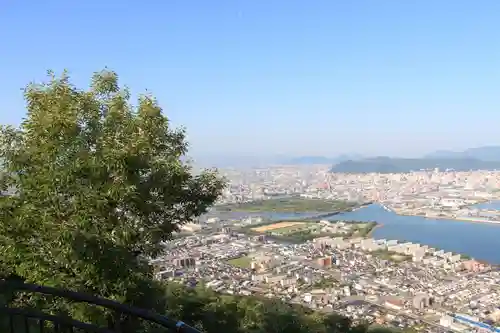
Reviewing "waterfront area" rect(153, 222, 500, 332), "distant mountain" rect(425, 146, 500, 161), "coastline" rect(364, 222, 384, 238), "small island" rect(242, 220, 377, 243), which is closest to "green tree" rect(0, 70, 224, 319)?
"waterfront area" rect(153, 222, 500, 332)

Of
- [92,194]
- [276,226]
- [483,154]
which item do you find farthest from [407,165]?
[92,194]

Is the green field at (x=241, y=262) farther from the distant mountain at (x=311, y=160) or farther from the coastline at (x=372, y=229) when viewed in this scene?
the distant mountain at (x=311, y=160)

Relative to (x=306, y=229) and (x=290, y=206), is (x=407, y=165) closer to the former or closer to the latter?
(x=290, y=206)

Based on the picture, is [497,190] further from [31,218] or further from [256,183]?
[31,218]

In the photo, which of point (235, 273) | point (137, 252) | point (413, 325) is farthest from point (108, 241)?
point (235, 273)

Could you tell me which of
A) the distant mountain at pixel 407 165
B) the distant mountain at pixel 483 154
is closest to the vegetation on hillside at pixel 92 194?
the distant mountain at pixel 407 165

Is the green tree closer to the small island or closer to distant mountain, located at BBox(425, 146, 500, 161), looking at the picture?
the small island
